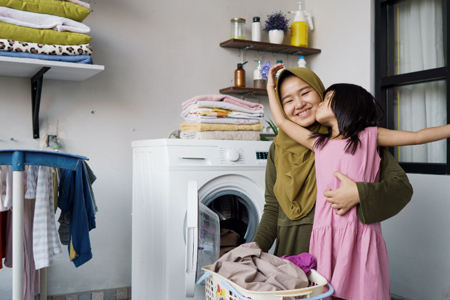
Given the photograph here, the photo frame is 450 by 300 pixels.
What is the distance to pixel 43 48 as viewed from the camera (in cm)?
234

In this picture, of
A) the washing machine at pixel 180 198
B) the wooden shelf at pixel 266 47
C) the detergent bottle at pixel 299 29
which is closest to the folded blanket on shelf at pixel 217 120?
the washing machine at pixel 180 198

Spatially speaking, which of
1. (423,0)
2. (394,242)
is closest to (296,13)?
(423,0)

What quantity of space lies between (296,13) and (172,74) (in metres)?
1.02

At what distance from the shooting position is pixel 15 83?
8.59 feet

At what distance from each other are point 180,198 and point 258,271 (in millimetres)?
885

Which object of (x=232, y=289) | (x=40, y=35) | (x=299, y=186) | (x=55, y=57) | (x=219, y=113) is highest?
(x=40, y=35)

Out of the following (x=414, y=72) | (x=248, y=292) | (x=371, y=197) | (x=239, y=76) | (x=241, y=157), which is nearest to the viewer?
(x=248, y=292)

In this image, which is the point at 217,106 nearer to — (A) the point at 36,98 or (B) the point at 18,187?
(A) the point at 36,98

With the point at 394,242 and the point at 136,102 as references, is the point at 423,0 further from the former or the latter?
the point at 136,102

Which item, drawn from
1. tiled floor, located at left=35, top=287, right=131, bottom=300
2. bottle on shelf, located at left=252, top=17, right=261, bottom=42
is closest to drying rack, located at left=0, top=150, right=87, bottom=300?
tiled floor, located at left=35, top=287, right=131, bottom=300

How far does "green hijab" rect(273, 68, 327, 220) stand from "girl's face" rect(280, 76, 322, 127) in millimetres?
31

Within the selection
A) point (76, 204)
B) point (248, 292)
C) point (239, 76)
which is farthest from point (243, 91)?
point (248, 292)

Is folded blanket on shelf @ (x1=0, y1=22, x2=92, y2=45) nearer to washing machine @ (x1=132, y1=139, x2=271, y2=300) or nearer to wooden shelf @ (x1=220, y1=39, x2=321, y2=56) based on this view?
washing machine @ (x1=132, y1=139, x2=271, y2=300)

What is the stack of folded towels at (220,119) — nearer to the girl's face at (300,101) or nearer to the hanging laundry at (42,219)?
the girl's face at (300,101)
